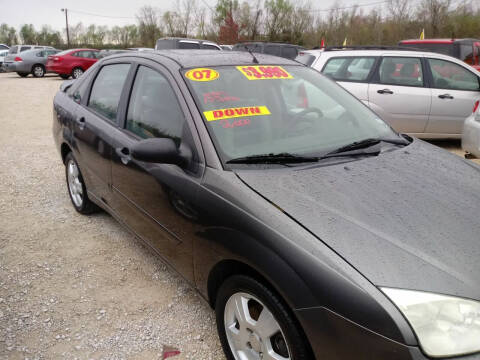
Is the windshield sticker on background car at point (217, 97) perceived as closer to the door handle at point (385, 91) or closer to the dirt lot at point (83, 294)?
the dirt lot at point (83, 294)

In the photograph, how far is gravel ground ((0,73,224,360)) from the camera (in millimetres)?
2326

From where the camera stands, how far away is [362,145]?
240 cm

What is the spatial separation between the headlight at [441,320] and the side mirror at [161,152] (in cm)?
119

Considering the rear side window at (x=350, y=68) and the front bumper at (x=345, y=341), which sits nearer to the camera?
the front bumper at (x=345, y=341)

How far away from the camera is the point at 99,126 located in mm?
3148

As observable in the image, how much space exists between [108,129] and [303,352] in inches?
83.2

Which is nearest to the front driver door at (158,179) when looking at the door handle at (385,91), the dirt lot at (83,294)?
the dirt lot at (83,294)

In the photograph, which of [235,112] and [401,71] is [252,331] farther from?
[401,71]

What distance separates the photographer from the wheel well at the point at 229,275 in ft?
5.41

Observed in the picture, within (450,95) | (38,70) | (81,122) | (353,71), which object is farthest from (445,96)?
(38,70)

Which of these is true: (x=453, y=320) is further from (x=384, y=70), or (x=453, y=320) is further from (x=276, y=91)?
(x=384, y=70)

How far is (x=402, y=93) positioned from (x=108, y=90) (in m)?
4.52

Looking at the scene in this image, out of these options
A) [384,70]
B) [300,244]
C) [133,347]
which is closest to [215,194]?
[300,244]

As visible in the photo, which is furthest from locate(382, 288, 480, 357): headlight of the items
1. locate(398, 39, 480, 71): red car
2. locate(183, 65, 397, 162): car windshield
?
locate(398, 39, 480, 71): red car
